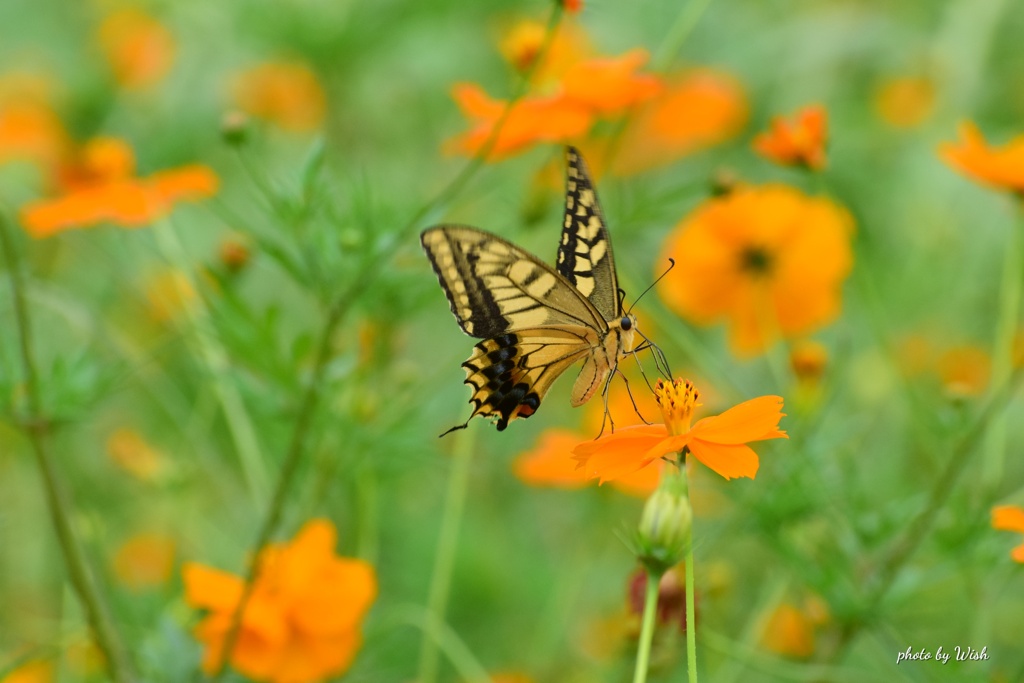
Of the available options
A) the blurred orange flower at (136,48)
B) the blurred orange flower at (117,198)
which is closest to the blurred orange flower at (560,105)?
the blurred orange flower at (117,198)

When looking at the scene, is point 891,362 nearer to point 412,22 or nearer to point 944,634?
point 944,634

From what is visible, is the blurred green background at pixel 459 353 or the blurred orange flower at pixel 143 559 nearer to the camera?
the blurred green background at pixel 459 353

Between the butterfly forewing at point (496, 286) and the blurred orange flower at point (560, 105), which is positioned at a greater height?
the blurred orange flower at point (560, 105)

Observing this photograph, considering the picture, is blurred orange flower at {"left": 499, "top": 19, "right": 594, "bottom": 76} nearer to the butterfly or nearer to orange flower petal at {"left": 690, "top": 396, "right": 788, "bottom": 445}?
the butterfly

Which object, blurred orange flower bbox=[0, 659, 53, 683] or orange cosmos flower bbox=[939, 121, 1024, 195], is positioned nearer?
orange cosmos flower bbox=[939, 121, 1024, 195]

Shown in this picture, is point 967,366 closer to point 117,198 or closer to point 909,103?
point 909,103

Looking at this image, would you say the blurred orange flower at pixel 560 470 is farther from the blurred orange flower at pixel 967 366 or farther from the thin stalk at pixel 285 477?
the blurred orange flower at pixel 967 366

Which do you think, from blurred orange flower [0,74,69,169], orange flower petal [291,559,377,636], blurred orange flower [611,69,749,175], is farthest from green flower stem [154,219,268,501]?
blurred orange flower [611,69,749,175]

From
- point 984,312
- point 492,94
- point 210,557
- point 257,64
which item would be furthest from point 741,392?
point 257,64
